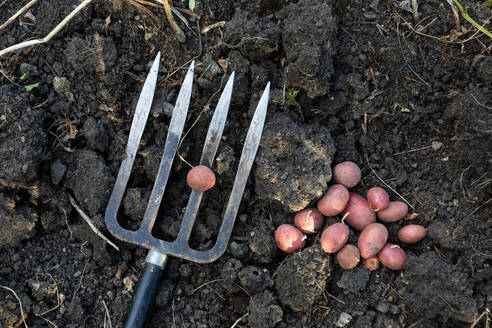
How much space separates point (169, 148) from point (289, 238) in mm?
600

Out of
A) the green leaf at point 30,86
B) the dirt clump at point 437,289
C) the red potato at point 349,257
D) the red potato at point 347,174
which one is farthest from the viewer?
the green leaf at point 30,86

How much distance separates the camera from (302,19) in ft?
6.37

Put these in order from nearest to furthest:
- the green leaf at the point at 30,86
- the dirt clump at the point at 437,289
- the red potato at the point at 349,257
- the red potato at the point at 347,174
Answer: the dirt clump at the point at 437,289, the red potato at the point at 349,257, the red potato at the point at 347,174, the green leaf at the point at 30,86

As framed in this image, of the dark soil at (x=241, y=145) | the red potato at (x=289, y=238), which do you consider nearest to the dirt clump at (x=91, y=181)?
the dark soil at (x=241, y=145)

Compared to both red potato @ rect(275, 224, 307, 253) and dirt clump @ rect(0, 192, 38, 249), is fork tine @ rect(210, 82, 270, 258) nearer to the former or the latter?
red potato @ rect(275, 224, 307, 253)

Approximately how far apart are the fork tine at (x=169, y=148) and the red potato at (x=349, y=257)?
0.75 meters

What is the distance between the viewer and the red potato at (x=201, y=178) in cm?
183

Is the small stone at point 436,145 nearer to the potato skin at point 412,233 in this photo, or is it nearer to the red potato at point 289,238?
the potato skin at point 412,233

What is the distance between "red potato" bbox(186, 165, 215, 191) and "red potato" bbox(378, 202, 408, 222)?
681 millimetres

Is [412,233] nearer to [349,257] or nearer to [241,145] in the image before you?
[349,257]

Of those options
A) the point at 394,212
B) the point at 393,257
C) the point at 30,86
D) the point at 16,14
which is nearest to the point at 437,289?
the point at 393,257

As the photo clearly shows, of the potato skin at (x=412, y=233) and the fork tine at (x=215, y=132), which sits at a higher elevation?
the fork tine at (x=215, y=132)

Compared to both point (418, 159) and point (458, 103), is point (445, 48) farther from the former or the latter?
point (418, 159)

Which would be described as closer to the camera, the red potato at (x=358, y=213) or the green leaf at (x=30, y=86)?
the red potato at (x=358, y=213)
